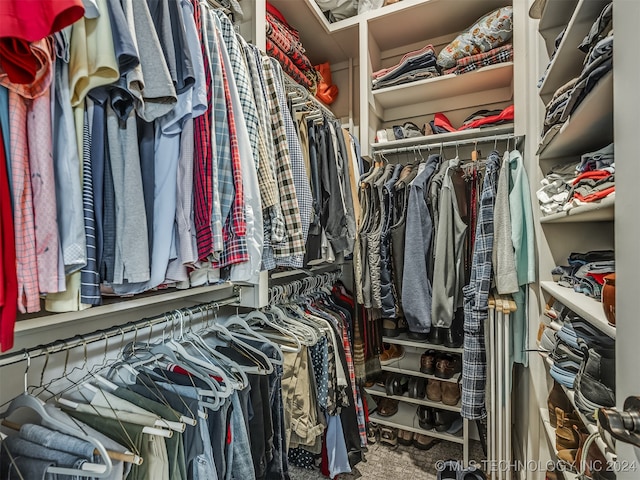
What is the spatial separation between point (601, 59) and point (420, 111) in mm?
1479

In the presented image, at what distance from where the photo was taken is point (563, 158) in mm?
1322

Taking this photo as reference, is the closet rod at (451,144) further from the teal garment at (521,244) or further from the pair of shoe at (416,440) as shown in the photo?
the pair of shoe at (416,440)

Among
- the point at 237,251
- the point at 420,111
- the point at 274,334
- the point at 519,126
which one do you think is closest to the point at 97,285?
the point at 237,251

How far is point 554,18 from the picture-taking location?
120 centimetres

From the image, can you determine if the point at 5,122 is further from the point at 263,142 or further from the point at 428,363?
the point at 428,363

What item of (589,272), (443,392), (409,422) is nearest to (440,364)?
(443,392)

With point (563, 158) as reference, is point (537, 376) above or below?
below

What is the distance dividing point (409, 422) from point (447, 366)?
413 mm

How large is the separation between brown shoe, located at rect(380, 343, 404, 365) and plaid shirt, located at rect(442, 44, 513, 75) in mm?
1588

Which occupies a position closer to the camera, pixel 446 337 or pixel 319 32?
pixel 446 337

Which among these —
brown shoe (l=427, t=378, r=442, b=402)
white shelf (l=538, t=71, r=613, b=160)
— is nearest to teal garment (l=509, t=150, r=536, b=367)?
white shelf (l=538, t=71, r=613, b=160)

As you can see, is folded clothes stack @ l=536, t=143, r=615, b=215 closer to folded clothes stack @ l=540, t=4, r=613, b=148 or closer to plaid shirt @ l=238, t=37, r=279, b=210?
folded clothes stack @ l=540, t=4, r=613, b=148

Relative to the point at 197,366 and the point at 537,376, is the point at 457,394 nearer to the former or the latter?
the point at 537,376

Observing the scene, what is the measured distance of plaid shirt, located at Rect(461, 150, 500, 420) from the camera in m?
1.43
